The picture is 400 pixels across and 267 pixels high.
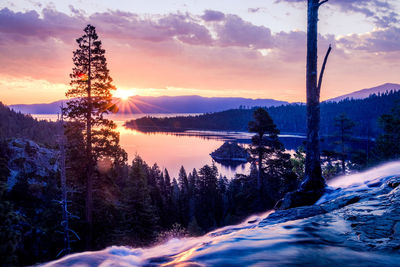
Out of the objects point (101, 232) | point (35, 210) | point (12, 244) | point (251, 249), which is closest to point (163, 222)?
point (35, 210)

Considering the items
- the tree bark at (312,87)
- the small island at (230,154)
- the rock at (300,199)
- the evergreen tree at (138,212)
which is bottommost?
the small island at (230,154)

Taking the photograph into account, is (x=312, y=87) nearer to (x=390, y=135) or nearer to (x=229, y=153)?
(x=390, y=135)

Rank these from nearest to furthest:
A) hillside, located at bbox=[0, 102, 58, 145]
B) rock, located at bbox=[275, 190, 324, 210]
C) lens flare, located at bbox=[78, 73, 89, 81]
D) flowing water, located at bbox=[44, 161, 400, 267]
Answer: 1. flowing water, located at bbox=[44, 161, 400, 267]
2. rock, located at bbox=[275, 190, 324, 210]
3. lens flare, located at bbox=[78, 73, 89, 81]
4. hillside, located at bbox=[0, 102, 58, 145]

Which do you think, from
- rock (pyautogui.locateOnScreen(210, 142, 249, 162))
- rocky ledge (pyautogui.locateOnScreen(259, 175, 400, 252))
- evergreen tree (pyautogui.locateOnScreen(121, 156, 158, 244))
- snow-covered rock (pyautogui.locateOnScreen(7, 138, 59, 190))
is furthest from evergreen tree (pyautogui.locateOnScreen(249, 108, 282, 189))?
rock (pyautogui.locateOnScreen(210, 142, 249, 162))

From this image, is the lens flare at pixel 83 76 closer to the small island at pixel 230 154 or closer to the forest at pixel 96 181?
the forest at pixel 96 181

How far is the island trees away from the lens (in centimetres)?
1731

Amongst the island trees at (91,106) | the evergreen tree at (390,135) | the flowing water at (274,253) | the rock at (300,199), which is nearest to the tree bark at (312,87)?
the rock at (300,199)

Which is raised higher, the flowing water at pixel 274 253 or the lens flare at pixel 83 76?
the lens flare at pixel 83 76

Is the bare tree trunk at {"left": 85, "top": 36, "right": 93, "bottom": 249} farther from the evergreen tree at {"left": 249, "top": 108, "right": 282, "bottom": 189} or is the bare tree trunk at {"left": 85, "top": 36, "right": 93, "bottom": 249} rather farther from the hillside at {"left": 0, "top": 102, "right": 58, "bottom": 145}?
the hillside at {"left": 0, "top": 102, "right": 58, "bottom": 145}

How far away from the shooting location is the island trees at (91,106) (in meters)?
17.3

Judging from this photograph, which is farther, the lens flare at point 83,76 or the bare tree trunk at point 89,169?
the lens flare at point 83,76

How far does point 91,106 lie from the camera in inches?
692

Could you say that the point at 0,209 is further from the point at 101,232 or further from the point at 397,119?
the point at 397,119

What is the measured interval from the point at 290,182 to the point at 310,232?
26.7 m
